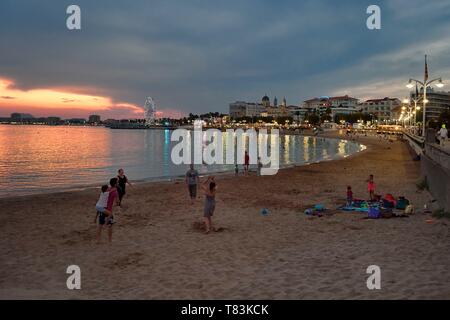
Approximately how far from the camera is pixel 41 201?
17.6 m

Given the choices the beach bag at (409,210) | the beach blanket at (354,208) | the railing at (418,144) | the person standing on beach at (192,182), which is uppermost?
the railing at (418,144)

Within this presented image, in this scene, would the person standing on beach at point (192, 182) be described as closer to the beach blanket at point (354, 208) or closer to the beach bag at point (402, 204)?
the beach blanket at point (354, 208)

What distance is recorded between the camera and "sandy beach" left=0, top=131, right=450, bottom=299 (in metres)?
7.18

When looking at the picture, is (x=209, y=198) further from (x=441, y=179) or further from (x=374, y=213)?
(x=441, y=179)

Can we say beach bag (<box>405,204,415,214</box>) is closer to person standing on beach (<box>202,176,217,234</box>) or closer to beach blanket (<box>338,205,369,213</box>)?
beach blanket (<box>338,205,369,213</box>)

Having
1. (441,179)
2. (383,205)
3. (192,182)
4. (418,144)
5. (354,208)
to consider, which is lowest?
(354,208)

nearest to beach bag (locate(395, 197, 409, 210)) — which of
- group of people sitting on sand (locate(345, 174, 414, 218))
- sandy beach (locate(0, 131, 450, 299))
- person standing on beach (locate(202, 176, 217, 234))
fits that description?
group of people sitting on sand (locate(345, 174, 414, 218))

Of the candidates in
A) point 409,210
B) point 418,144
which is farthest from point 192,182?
point 418,144

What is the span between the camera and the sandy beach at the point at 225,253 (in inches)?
283

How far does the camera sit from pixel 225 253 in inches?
375

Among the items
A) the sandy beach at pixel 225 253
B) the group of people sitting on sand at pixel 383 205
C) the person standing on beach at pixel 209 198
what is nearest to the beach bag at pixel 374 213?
the group of people sitting on sand at pixel 383 205
